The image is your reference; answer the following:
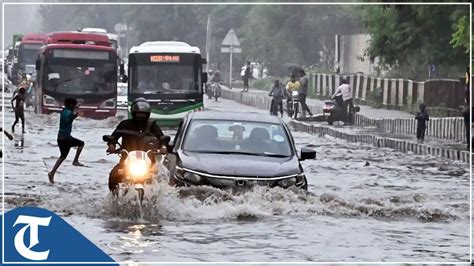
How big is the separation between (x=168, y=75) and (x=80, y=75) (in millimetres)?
3477

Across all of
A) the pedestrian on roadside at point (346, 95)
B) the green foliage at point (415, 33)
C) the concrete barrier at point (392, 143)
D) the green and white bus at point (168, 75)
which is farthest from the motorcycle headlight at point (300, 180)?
the green foliage at point (415, 33)

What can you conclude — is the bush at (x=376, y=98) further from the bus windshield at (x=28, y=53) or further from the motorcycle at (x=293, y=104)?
the bus windshield at (x=28, y=53)

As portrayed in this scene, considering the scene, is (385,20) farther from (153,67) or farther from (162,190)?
(162,190)

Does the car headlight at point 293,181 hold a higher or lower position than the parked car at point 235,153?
lower

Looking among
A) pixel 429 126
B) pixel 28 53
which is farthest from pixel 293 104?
pixel 28 53

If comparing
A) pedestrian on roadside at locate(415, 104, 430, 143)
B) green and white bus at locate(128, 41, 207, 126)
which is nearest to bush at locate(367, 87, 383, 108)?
green and white bus at locate(128, 41, 207, 126)

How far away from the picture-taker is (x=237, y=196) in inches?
617

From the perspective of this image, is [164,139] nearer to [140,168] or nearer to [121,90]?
[140,168]

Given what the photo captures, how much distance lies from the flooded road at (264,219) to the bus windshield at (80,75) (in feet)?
60.5

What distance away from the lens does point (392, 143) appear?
32375 mm

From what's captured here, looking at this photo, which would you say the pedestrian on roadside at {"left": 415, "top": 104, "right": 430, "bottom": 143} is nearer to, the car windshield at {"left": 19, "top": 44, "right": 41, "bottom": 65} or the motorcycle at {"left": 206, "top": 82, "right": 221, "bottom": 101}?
the motorcycle at {"left": 206, "top": 82, "right": 221, "bottom": 101}

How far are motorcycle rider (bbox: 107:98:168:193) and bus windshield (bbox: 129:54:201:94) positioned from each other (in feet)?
77.8

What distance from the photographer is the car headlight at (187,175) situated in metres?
15.8

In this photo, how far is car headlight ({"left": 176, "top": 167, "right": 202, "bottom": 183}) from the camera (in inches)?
621
